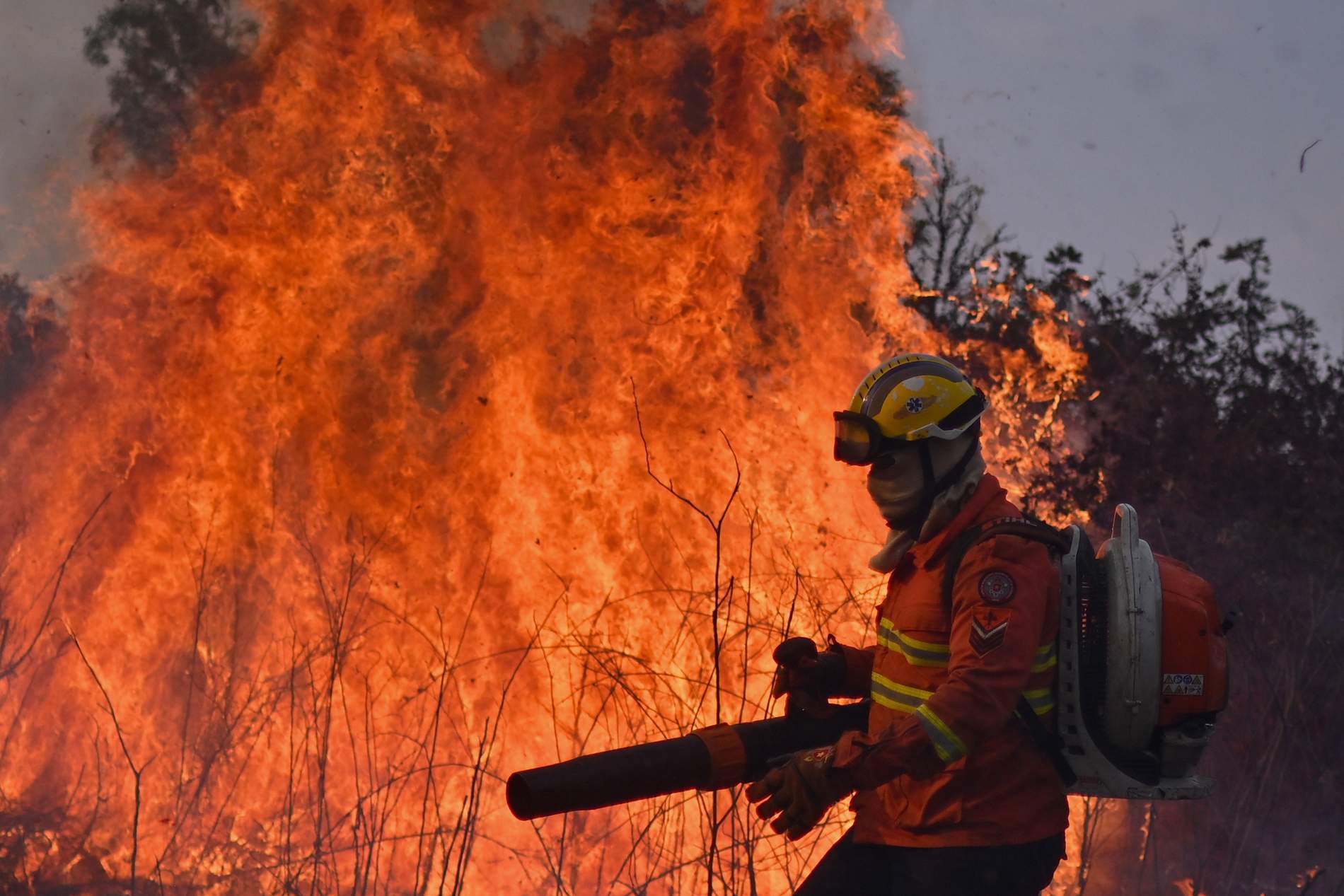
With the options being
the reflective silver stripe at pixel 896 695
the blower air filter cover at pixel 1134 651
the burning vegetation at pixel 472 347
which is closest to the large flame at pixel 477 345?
the burning vegetation at pixel 472 347

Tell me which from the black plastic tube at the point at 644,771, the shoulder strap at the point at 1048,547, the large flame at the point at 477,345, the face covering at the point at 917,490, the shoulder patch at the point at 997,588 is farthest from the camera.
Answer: the large flame at the point at 477,345

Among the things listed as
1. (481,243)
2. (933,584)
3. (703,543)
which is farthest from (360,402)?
(933,584)

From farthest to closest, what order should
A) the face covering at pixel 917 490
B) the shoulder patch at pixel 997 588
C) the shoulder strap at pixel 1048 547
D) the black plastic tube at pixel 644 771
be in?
the face covering at pixel 917 490 < the shoulder strap at pixel 1048 547 < the shoulder patch at pixel 997 588 < the black plastic tube at pixel 644 771

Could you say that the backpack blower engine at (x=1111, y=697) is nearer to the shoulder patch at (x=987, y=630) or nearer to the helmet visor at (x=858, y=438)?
the shoulder patch at (x=987, y=630)

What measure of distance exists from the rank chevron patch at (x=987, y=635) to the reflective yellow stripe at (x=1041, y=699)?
11.6 inches

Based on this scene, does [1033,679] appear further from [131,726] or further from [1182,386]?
[1182,386]

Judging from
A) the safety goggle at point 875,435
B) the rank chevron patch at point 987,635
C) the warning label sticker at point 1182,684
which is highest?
the safety goggle at point 875,435

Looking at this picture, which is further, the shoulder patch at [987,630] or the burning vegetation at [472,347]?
the burning vegetation at [472,347]

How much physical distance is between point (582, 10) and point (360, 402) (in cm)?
318

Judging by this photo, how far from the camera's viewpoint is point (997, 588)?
2.92m

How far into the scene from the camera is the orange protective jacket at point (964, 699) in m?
2.80

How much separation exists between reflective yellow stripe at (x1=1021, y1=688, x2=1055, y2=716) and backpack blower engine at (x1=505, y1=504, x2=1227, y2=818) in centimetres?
2

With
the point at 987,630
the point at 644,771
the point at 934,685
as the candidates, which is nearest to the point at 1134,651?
the point at 987,630

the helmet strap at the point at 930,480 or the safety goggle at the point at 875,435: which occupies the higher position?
the safety goggle at the point at 875,435
